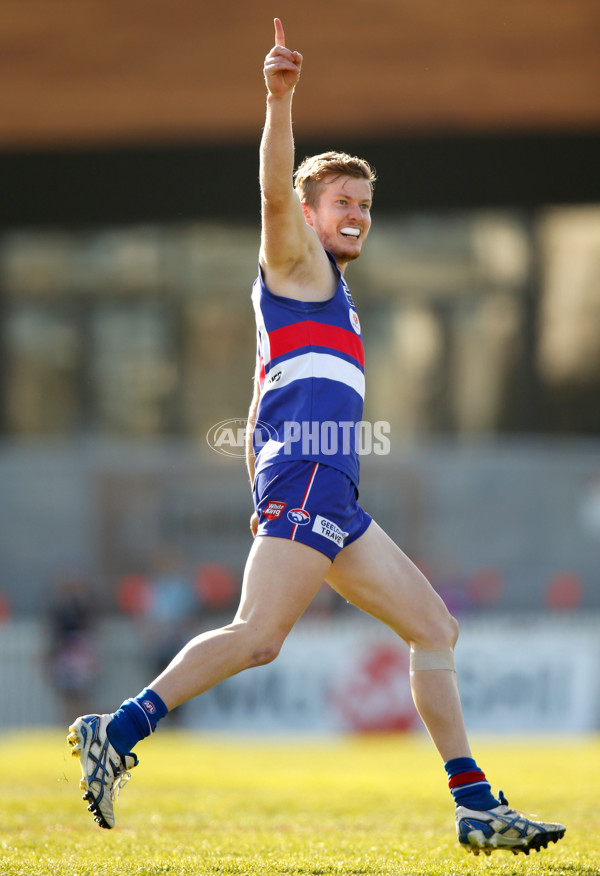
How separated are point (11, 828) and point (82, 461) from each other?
1741 centimetres

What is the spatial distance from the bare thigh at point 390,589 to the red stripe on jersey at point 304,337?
703 mm

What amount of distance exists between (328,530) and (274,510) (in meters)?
0.20

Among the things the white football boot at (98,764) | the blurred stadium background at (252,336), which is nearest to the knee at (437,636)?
the white football boot at (98,764)

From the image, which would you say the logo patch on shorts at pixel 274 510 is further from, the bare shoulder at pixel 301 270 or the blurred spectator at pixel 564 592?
the blurred spectator at pixel 564 592

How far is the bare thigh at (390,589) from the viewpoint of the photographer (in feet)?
13.8

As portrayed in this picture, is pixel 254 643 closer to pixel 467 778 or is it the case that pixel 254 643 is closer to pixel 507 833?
pixel 467 778

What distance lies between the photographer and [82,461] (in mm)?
22359

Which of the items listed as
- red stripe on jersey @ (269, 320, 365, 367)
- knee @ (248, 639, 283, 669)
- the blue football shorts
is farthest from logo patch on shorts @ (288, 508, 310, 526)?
red stripe on jersey @ (269, 320, 365, 367)

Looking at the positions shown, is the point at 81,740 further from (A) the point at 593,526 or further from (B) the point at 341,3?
(A) the point at 593,526

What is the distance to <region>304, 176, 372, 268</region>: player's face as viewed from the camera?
441cm

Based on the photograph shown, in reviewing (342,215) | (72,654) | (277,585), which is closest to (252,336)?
(72,654)

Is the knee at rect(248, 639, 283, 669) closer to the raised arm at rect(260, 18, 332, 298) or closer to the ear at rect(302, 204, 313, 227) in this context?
the raised arm at rect(260, 18, 332, 298)

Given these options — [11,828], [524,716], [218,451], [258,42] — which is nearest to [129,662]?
[524,716]

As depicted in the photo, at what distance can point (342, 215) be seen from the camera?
174 inches
